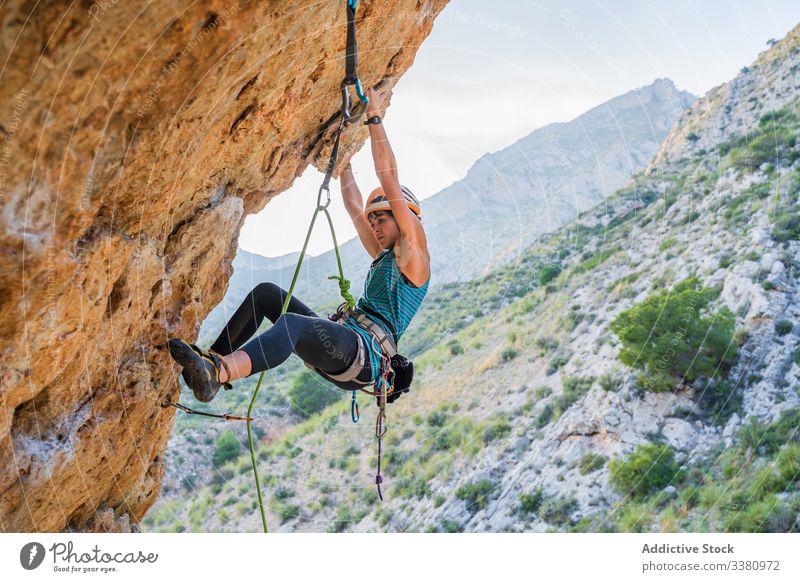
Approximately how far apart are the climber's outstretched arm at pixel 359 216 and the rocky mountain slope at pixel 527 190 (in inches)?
829

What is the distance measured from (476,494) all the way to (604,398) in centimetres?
412

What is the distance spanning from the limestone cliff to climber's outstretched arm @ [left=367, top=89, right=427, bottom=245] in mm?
782

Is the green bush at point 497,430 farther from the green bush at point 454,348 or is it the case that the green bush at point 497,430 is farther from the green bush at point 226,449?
the green bush at point 226,449

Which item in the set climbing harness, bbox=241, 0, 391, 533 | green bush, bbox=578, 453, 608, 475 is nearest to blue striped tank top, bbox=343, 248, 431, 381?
climbing harness, bbox=241, 0, 391, 533

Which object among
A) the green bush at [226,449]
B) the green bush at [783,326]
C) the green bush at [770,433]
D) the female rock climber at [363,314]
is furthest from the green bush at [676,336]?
the green bush at [226,449]

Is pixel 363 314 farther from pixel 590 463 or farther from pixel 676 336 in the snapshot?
pixel 676 336

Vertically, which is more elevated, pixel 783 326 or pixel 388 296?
pixel 388 296

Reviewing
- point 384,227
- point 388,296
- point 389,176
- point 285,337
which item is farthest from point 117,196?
point 388,296

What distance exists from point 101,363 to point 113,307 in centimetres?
44

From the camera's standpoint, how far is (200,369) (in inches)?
167

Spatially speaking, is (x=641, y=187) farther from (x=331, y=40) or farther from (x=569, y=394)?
(x=331, y=40)

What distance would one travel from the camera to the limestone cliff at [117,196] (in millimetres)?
3381

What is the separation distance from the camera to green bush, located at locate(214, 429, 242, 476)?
2763cm
